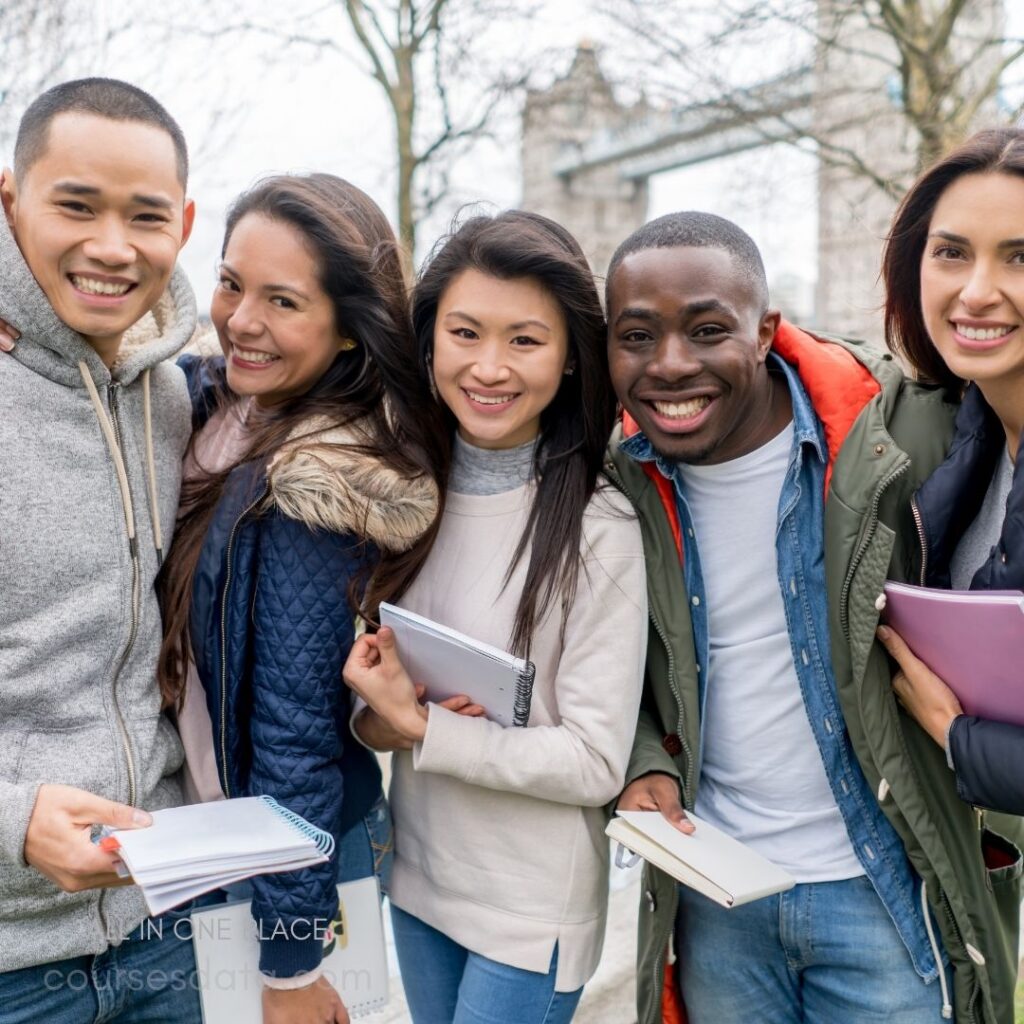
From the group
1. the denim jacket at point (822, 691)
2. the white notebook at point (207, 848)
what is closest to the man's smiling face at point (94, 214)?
the white notebook at point (207, 848)

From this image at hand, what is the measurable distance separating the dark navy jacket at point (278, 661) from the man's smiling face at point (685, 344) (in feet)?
2.06

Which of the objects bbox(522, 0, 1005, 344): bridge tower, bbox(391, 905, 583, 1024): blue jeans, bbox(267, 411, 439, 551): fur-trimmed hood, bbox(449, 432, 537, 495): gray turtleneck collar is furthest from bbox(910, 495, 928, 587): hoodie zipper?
bbox(522, 0, 1005, 344): bridge tower

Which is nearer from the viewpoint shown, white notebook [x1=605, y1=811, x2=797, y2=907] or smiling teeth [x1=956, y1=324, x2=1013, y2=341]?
white notebook [x1=605, y1=811, x2=797, y2=907]

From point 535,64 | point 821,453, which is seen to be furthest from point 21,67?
point 821,453

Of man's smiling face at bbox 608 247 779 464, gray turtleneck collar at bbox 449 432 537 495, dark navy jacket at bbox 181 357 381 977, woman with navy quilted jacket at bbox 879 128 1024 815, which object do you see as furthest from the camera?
gray turtleneck collar at bbox 449 432 537 495

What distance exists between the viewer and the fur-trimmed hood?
6.18ft

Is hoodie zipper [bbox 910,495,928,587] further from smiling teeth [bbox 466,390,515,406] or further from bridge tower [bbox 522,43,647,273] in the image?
bridge tower [bbox 522,43,647,273]

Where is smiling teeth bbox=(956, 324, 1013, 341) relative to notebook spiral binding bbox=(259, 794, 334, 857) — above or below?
above

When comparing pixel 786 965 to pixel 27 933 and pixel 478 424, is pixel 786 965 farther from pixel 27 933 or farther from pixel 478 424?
pixel 27 933

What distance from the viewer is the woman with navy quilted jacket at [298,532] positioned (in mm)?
1897

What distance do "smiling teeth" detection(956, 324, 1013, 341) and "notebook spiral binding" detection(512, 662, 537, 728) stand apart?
3.28ft

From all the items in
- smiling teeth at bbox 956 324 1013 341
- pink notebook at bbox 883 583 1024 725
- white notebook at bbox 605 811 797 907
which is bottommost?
white notebook at bbox 605 811 797 907

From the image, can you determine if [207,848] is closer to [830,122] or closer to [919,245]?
[919,245]

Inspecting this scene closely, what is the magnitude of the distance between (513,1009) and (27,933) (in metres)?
0.88
